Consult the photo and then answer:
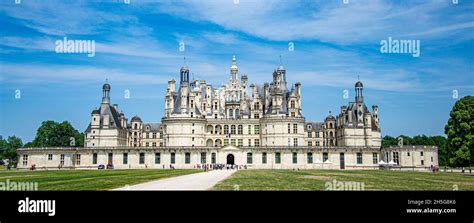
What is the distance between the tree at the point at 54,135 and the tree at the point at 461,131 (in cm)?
6900

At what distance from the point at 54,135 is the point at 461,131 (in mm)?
76315

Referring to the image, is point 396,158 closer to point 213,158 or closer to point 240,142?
point 240,142

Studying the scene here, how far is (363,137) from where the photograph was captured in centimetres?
8100

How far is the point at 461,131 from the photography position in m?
61.4

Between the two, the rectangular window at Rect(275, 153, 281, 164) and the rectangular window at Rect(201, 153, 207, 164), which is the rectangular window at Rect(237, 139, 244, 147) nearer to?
the rectangular window at Rect(201, 153, 207, 164)

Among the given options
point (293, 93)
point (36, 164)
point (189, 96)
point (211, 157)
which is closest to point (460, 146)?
point (293, 93)

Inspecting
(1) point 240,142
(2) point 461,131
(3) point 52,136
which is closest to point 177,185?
(2) point 461,131

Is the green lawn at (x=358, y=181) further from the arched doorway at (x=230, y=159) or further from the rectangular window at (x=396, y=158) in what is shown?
the arched doorway at (x=230, y=159)

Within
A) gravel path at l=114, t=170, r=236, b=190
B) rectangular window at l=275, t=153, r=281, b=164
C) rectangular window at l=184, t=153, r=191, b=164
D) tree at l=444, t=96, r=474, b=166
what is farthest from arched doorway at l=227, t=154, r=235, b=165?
gravel path at l=114, t=170, r=236, b=190

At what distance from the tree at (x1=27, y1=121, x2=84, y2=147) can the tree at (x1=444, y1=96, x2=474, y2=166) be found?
68995 mm

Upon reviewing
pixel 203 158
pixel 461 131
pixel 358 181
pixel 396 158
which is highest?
pixel 461 131

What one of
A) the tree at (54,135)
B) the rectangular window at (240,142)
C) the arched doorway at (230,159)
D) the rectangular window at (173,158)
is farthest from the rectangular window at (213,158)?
the tree at (54,135)
